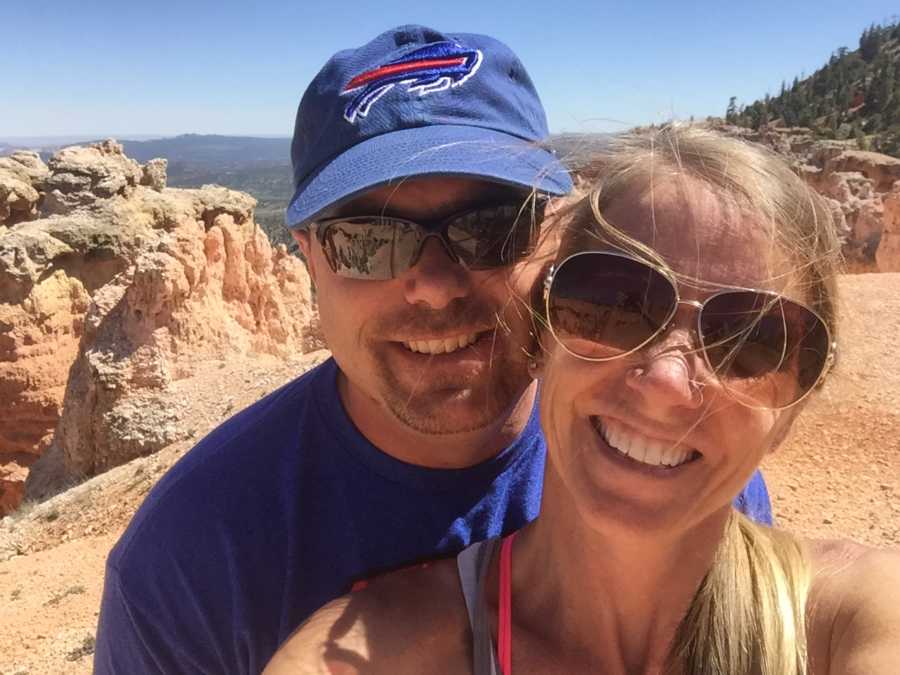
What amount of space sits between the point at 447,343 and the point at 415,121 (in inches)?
27.3

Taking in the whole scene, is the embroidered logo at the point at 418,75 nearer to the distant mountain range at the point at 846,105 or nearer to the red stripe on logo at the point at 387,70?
the red stripe on logo at the point at 387,70

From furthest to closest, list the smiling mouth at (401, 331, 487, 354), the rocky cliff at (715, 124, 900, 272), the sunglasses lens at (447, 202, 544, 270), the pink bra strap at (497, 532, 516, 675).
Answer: the rocky cliff at (715, 124, 900, 272), the smiling mouth at (401, 331, 487, 354), the sunglasses lens at (447, 202, 544, 270), the pink bra strap at (497, 532, 516, 675)

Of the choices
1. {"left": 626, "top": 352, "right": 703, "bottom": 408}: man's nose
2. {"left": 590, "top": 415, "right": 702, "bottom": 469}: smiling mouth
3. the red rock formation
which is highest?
{"left": 626, "top": 352, "right": 703, "bottom": 408}: man's nose

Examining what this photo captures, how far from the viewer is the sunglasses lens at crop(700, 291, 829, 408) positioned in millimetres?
1535

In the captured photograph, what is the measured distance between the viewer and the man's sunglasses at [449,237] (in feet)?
6.99

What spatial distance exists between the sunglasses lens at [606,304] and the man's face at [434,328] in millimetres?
388

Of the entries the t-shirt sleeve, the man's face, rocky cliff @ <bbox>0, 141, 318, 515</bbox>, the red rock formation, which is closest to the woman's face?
the man's face

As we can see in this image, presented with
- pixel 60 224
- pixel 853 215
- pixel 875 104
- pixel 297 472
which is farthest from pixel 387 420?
pixel 875 104

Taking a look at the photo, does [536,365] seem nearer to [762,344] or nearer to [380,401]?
[380,401]

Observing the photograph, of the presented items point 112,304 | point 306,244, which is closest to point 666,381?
point 306,244

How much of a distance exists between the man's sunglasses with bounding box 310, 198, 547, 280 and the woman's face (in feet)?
1.62

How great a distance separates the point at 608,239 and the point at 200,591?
1.54 m

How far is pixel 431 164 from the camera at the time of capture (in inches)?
79.4

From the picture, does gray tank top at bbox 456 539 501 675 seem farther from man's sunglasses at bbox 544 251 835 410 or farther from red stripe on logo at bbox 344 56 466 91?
red stripe on logo at bbox 344 56 466 91
